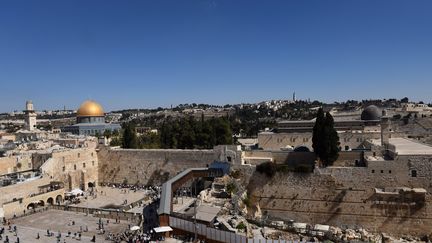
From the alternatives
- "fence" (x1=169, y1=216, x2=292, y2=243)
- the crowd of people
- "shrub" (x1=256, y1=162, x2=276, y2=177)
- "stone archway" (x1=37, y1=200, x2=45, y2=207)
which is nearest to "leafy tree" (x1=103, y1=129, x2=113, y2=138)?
"stone archway" (x1=37, y1=200, x2=45, y2=207)

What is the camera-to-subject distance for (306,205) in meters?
26.7

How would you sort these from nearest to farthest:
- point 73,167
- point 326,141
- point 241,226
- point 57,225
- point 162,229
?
point 162,229
point 241,226
point 57,225
point 326,141
point 73,167

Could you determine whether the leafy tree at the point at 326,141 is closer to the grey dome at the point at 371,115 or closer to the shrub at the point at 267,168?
the shrub at the point at 267,168

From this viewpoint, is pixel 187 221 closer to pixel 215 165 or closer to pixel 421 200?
pixel 215 165

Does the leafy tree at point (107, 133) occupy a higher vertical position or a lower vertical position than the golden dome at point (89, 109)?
lower

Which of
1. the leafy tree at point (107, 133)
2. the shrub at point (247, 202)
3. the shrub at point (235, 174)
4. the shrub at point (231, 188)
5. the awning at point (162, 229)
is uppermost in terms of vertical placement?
the leafy tree at point (107, 133)

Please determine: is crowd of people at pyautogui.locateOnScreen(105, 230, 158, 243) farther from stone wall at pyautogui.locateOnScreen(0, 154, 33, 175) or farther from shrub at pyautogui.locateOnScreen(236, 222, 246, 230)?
stone wall at pyautogui.locateOnScreen(0, 154, 33, 175)

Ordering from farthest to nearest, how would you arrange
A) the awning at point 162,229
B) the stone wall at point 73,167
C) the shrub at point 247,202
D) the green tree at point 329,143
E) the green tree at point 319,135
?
the stone wall at point 73,167
the shrub at point 247,202
the green tree at point 319,135
the green tree at point 329,143
the awning at point 162,229

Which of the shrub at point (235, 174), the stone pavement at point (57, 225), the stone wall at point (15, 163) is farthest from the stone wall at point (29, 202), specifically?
the shrub at point (235, 174)

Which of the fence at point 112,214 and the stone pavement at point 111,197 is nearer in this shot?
the fence at point 112,214

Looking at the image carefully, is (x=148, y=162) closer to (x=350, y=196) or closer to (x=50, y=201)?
(x=50, y=201)

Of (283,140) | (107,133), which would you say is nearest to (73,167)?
(283,140)

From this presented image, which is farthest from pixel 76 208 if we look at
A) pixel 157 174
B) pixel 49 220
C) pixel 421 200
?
pixel 421 200

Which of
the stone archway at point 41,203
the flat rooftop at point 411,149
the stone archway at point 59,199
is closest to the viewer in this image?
the flat rooftop at point 411,149
